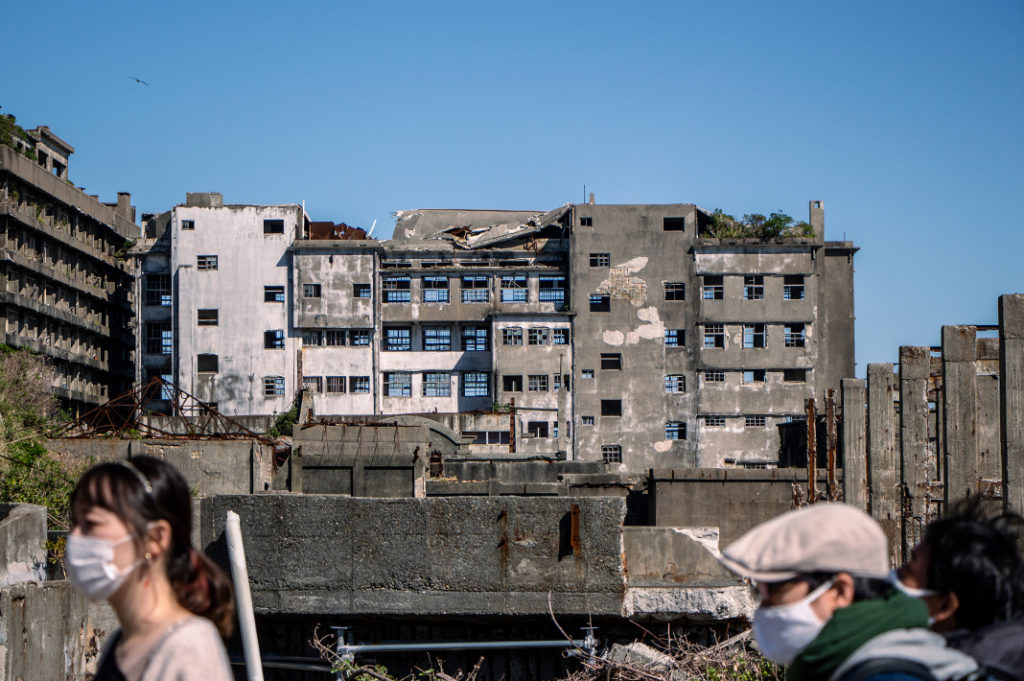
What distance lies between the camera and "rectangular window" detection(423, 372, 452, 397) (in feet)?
192

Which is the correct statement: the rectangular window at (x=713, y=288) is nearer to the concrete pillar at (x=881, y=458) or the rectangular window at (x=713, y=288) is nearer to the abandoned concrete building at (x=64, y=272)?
the abandoned concrete building at (x=64, y=272)

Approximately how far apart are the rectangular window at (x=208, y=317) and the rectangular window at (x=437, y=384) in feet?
37.0

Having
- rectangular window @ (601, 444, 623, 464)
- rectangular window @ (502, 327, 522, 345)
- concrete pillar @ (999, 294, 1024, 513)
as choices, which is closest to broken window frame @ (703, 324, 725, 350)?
rectangular window @ (601, 444, 623, 464)

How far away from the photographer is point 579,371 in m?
57.7

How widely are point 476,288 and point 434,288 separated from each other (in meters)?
2.21

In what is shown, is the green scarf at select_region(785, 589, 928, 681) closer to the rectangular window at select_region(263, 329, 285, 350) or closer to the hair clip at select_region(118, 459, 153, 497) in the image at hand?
the hair clip at select_region(118, 459, 153, 497)

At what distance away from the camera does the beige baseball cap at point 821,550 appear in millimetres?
3010

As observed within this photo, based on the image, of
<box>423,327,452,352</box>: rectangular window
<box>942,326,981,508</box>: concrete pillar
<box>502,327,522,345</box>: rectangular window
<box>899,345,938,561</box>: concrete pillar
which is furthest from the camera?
<box>423,327,452,352</box>: rectangular window

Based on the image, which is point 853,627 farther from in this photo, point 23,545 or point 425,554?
point 23,545

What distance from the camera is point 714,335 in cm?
5850

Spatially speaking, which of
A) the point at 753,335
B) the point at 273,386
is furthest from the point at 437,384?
Answer: the point at 753,335

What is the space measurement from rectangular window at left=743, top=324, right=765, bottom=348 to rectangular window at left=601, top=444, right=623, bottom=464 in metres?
8.73

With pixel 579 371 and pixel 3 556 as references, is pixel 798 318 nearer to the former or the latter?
pixel 579 371

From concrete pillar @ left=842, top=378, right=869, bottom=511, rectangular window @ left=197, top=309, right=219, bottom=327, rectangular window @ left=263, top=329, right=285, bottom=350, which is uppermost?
rectangular window @ left=197, top=309, right=219, bottom=327
